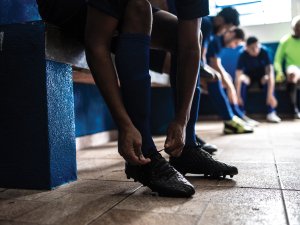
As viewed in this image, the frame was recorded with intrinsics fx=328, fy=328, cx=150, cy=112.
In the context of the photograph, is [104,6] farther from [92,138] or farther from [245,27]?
[245,27]

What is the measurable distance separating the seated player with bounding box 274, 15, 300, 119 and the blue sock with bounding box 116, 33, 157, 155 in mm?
4374

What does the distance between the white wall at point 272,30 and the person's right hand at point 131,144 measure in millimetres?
5823

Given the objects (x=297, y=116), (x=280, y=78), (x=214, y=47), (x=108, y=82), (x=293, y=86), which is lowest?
(x=297, y=116)

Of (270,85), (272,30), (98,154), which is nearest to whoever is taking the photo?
(98,154)

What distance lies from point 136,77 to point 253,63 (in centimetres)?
445

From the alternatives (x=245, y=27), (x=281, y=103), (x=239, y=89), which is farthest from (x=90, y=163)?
(x=245, y=27)

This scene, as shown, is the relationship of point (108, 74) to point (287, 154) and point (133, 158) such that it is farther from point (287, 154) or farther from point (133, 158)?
point (287, 154)

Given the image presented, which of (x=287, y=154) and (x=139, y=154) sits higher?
(x=139, y=154)

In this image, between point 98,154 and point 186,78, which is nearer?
point 186,78

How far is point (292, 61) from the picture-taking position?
5.26 m

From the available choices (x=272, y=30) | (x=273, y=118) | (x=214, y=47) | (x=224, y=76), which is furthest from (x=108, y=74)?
(x=272, y=30)

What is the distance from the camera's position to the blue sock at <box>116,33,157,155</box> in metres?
0.94

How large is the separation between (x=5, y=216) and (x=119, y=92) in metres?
0.43

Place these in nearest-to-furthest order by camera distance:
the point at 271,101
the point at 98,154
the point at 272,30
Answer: the point at 98,154 → the point at 271,101 → the point at 272,30
